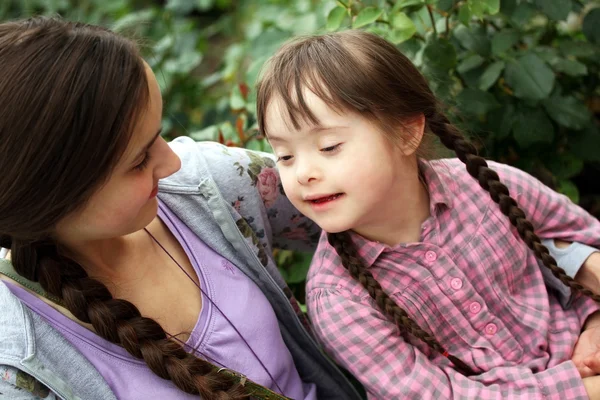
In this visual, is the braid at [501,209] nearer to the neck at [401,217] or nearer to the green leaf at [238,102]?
the neck at [401,217]

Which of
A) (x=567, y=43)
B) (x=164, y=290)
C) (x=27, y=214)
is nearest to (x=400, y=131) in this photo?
(x=164, y=290)

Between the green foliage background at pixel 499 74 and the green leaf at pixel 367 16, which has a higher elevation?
the green leaf at pixel 367 16

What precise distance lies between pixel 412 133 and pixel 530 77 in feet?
2.07

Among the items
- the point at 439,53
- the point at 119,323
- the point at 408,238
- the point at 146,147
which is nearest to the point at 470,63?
the point at 439,53

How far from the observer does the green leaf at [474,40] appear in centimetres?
206

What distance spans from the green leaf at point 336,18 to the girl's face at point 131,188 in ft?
2.33

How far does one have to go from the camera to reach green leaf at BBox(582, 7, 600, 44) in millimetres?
2186

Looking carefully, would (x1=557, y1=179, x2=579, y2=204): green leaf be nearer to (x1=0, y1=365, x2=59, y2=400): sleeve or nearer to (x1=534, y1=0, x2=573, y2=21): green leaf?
(x1=534, y1=0, x2=573, y2=21): green leaf

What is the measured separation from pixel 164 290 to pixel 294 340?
38 centimetres

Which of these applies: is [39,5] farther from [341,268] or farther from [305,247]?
[341,268]

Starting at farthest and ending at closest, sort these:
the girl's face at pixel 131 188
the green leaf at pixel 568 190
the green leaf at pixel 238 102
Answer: the green leaf at pixel 238 102 < the green leaf at pixel 568 190 < the girl's face at pixel 131 188

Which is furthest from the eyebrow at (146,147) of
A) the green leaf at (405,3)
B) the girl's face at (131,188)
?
the green leaf at (405,3)

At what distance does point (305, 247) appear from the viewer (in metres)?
1.96

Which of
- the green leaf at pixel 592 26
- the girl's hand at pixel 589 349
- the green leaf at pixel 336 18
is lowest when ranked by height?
the girl's hand at pixel 589 349
